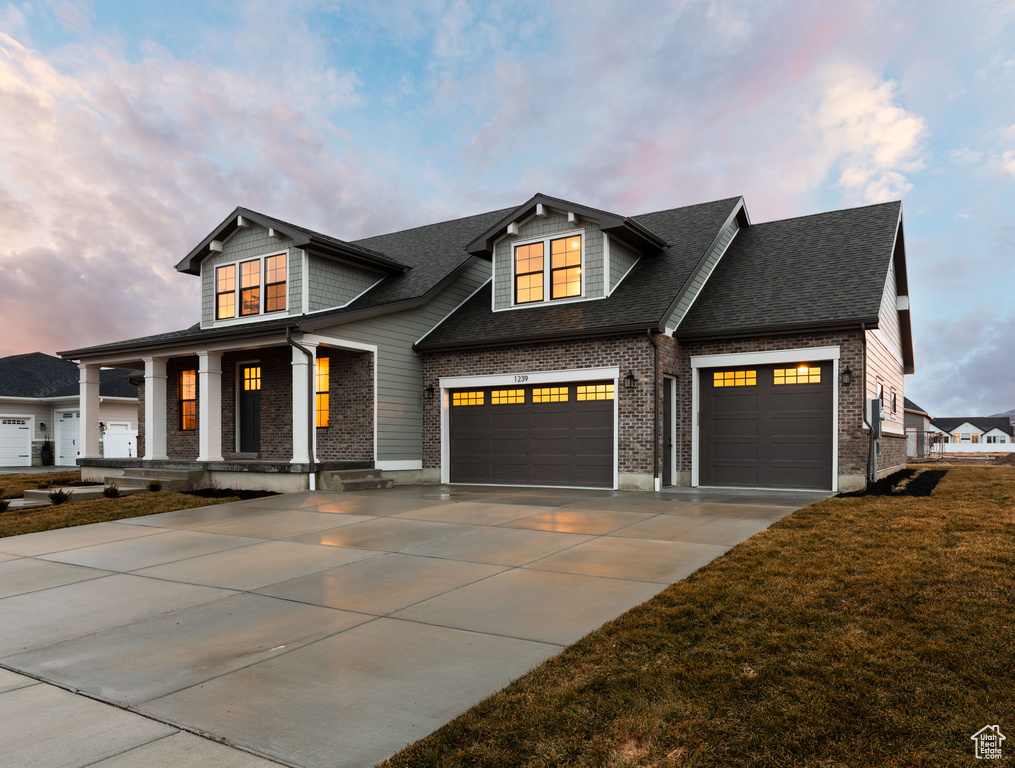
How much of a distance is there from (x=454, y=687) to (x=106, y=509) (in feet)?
36.8

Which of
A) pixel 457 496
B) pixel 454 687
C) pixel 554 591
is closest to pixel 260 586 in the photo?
pixel 554 591

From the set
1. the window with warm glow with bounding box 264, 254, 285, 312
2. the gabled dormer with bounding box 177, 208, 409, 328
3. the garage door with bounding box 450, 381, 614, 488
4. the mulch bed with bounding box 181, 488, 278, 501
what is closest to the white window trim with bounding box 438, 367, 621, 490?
the garage door with bounding box 450, 381, 614, 488

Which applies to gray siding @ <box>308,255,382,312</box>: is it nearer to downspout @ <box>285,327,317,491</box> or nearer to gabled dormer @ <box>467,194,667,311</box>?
downspout @ <box>285,327,317,491</box>

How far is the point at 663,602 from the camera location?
571cm

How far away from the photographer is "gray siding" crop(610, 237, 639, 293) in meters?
16.8

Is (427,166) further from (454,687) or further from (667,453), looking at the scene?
(454,687)

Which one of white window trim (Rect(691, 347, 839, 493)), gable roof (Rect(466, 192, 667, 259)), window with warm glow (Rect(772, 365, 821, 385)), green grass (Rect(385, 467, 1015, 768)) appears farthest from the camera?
gable roof (Rect(466, 192, 667, 259))

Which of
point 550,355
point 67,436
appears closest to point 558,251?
point 550,355

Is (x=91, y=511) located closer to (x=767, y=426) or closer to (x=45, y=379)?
(x=767, y=426)

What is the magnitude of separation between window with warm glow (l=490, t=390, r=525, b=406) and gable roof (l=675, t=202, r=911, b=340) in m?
4.18

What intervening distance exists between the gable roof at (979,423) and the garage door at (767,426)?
94236mm

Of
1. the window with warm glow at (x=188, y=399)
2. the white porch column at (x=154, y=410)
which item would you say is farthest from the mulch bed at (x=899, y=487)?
the window with warm glow at (x=188, y=399)

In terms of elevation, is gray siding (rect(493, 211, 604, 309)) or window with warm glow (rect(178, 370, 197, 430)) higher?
gray siding (rect(493, 211, 604, 309))

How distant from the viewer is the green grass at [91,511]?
36.8 ft
